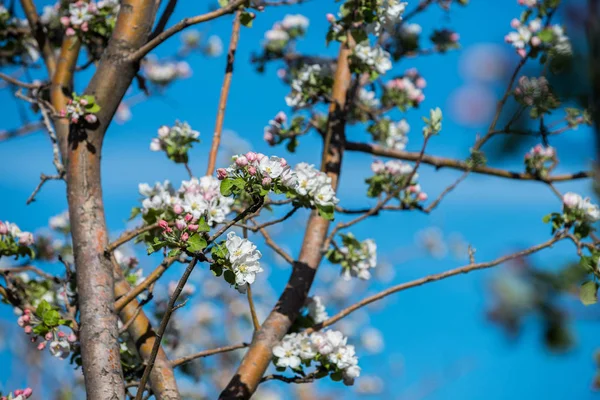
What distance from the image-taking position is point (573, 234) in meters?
2.68

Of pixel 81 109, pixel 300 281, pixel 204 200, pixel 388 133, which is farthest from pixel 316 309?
pixel 388 133

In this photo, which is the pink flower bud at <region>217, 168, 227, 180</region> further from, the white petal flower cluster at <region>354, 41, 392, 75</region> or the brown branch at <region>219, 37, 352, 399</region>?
the white petal flower cluster at <region>354, 41, 392, 75</region>

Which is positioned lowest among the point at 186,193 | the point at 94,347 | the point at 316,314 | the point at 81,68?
the point at 94,347

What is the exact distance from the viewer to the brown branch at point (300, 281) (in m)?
2.35

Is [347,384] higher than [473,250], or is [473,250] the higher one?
[473,250]

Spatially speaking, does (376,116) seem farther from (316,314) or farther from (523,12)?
(316,314)

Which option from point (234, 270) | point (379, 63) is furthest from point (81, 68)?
point (234, 270)

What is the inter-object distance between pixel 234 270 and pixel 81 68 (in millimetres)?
1682

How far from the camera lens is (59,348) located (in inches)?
90.9

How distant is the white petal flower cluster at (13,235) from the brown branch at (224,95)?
728 millimetres

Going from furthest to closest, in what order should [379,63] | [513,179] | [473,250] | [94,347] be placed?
[513,179] → [379,63] → [473,250] → [94,347]

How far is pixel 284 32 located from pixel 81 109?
2203 mm

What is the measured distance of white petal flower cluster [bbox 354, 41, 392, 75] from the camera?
3.01m

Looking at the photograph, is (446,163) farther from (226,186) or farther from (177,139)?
(226,186)
